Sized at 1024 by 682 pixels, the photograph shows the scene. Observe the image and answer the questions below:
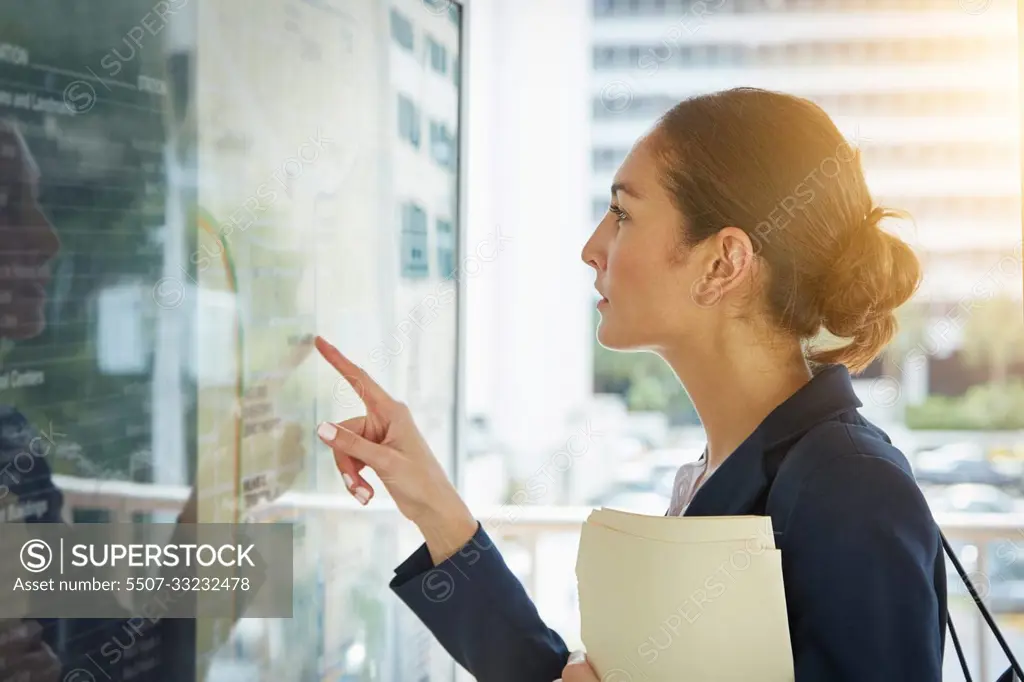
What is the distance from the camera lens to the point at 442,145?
5.76ft

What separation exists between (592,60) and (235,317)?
2.57 m

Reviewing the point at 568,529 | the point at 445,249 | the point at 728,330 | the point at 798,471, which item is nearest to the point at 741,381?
the point at 728,330

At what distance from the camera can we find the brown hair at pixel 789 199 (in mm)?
822

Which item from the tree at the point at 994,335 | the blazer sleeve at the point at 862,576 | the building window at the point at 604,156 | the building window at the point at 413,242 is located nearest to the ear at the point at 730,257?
the blazer sleeve at the point at 862,576

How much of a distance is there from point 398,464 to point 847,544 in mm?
465

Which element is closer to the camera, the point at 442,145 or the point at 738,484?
the point at 738,484

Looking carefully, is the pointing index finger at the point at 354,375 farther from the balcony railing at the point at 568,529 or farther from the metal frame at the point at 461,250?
the metal frame at the point at 461,250

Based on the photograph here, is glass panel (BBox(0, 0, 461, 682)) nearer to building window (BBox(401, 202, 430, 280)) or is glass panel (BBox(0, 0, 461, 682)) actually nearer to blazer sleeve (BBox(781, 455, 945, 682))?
building window (BBox(401, 202, 430, 280))

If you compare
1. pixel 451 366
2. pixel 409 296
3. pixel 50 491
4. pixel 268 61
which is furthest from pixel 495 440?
pixel 50 491

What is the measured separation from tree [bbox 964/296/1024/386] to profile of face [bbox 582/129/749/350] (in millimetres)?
2854

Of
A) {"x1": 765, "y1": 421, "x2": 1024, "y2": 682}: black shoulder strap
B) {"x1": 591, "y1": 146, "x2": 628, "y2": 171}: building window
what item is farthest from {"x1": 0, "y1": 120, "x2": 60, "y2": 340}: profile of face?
{"x1": 591, "y1": 146, "x2": 628, "y2": 171}: building window

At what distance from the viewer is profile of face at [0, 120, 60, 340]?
2.37 ft

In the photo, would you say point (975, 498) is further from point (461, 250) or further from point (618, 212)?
point (618, 212)

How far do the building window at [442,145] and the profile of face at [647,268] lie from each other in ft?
2.79
